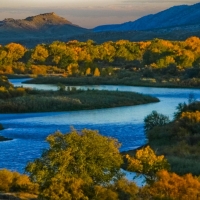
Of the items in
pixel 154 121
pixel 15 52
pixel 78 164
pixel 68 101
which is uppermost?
pixel 15 52

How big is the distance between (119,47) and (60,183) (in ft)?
323

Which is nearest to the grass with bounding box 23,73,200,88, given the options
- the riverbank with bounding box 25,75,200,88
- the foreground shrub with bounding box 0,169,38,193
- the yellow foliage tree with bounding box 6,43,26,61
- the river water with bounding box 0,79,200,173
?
the riverbank with bounding box 25,75,200,88

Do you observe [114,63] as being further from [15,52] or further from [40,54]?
[15,52]

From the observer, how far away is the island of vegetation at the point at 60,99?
2159 inches

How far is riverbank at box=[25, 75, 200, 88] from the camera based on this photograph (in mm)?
81000

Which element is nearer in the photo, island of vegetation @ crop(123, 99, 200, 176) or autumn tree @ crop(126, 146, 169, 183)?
autumn tree @ crop(126, 146, 169, 183)

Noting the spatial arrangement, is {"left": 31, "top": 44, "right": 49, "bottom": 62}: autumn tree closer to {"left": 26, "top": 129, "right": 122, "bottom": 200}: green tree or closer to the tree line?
the tree line

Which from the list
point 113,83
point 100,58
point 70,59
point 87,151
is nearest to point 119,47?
point 100,58

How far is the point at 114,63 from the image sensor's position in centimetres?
11344

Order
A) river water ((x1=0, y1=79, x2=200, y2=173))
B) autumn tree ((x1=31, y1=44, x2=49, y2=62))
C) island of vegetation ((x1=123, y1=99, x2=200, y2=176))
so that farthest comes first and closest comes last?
autumn tree ((x1=31, y1=44, x2=49, y2=62))
river water ((x1=0, y1=79, x2=200, y2=173))
island of vegetation ((x1=123, y1=99, x2=200, y2=176))

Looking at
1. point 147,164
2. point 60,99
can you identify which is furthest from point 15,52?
point 147,164

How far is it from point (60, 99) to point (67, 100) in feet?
2.47

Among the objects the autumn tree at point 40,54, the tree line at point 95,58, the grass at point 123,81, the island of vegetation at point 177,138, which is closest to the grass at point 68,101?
the grass at point 123,81

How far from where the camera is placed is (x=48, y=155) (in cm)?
1914
